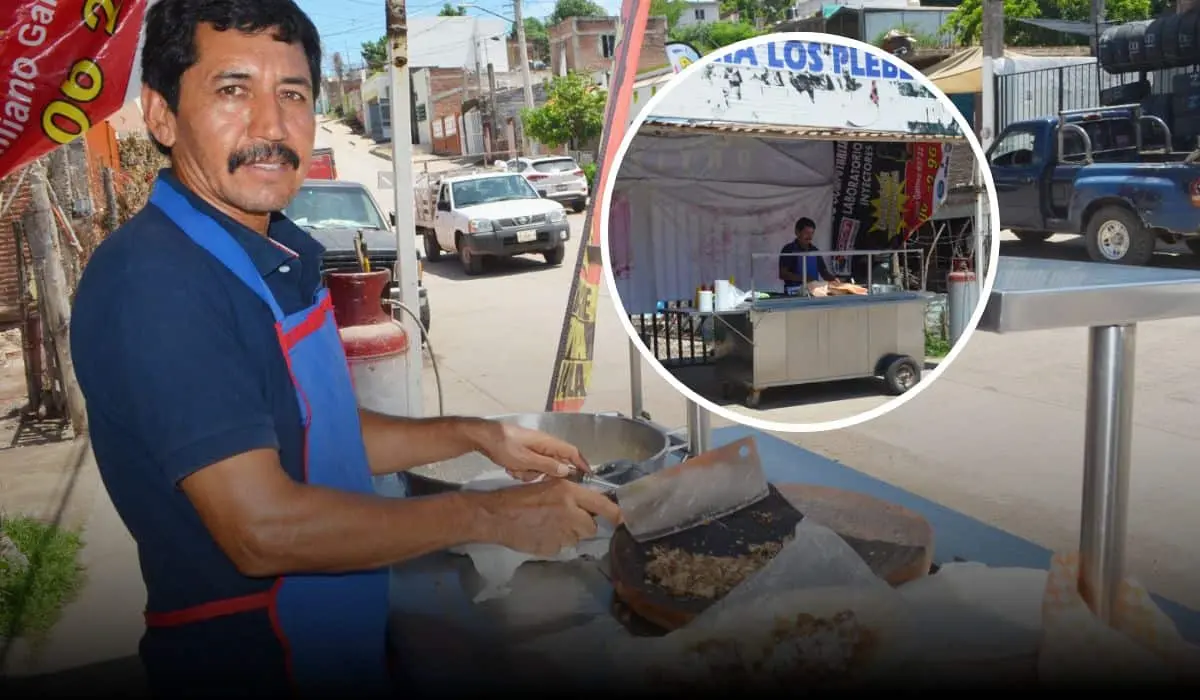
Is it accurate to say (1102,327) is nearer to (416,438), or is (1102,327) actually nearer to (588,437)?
(416,438)

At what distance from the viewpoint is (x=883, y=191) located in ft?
5.23

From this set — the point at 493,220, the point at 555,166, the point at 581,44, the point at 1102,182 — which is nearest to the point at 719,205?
the point at 1102,182

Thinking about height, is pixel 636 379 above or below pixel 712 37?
below

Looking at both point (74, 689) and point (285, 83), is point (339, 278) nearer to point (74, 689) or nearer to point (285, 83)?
point (74, 689)

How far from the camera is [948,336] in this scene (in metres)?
1.58

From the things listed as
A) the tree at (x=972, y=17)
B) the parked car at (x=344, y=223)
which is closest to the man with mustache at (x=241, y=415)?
the parked car at (x=344, y=223)

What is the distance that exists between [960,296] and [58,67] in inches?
128

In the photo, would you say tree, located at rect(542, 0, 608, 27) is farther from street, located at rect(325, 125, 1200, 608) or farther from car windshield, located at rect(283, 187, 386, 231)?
street, located at rect(325, 125, 1200, 608)

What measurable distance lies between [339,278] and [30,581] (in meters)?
1.74

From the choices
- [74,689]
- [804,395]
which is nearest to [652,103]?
[804,395]

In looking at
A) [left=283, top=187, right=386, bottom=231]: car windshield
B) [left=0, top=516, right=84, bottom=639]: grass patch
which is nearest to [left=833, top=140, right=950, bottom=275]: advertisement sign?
[left=0, top=516, right=84, bottom=639]: grass patch

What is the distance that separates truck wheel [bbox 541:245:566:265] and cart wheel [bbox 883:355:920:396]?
40.5ft

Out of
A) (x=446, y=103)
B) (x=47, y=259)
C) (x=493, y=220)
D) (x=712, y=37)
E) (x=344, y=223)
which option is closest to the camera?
(x=47, y=259)

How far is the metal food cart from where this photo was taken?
5.27 feet
